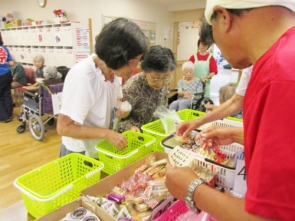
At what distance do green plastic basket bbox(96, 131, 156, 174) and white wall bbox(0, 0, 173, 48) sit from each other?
13.3 feet

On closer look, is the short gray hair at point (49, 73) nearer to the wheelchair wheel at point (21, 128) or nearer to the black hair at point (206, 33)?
the wheelchair wheel at point (21, 128)

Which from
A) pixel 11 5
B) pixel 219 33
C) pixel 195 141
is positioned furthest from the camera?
pixel 11 5

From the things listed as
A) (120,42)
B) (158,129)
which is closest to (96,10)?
(158,129)

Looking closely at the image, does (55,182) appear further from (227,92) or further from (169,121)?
(227,92)

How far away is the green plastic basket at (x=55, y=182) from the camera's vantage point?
785 millimetres

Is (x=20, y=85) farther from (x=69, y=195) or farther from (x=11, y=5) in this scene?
(x=69, y=195)

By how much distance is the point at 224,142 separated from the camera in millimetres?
1057

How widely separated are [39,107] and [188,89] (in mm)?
2538

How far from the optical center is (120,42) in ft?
3.35

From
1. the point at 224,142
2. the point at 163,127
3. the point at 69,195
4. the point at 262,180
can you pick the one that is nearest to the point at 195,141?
the point at 224,142

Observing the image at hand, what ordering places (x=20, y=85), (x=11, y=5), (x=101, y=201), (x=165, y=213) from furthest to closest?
(x=11, y=5)
(x=20, y=85)
(x=101, y=201)
(x=165, y=213)

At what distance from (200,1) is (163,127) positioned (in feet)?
17.6

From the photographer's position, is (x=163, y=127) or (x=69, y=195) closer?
(x=69, y=195)

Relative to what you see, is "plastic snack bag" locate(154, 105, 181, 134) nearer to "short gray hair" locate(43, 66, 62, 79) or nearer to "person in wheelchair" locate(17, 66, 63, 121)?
"person in wheelchair" locate(17, 66, 63, 121)
